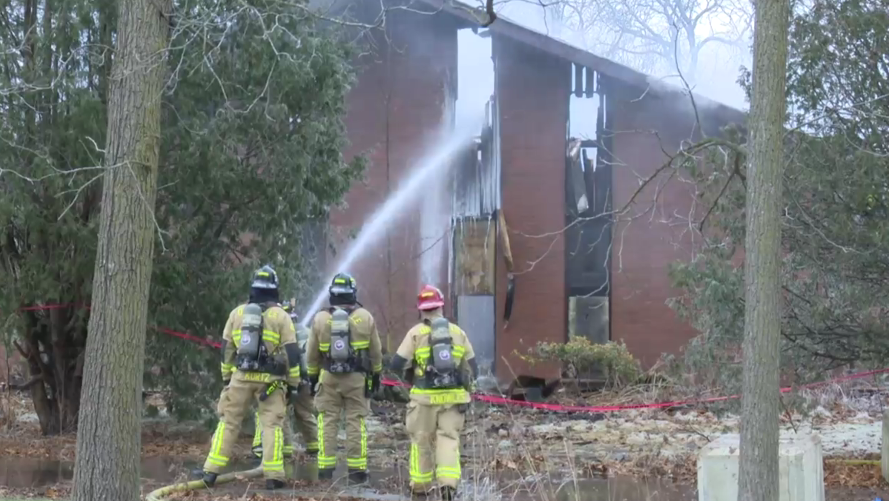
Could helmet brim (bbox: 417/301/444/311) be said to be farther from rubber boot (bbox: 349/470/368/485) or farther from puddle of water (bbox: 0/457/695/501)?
rubber boot (bbox: 349/470/368/485)

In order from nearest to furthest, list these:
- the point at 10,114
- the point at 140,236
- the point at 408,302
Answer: the point at 140,236 < the point at 10,114 < the point at 408,302

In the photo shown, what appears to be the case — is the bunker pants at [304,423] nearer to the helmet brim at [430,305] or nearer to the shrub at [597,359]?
the helmet brim at [430,305]

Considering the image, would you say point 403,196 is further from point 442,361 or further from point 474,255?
point 442,361

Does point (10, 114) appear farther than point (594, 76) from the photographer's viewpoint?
No

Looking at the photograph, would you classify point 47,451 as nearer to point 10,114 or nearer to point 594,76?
point 10,114

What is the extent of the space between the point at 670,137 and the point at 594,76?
5.31 feet

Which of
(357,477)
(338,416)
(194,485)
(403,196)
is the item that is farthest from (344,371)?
(403,196)

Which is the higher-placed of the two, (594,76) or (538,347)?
(594,76)

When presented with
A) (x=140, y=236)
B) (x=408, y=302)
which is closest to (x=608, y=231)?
(x=408, y=302)

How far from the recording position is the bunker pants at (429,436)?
8.05 meters

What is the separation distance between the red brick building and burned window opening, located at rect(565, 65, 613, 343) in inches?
0.9

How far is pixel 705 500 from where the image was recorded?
6801 mm

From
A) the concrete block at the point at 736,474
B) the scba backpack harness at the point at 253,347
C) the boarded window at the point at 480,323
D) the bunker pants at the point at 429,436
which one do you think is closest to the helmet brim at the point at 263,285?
the scba backpack harness at the point at 253,347

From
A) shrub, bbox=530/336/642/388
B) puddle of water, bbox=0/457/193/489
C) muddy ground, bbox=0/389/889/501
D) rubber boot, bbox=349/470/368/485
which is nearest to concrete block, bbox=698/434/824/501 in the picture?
muddy ground, bbox=0/389/889/501
